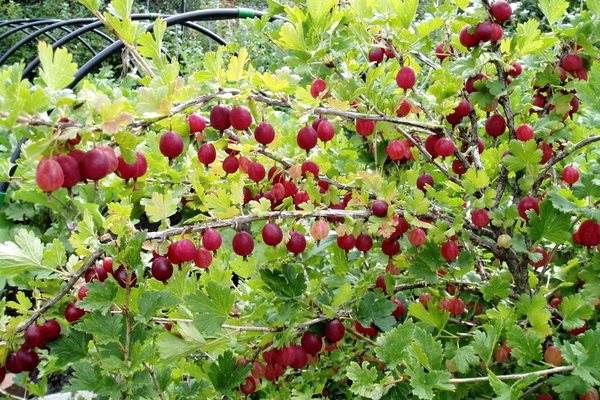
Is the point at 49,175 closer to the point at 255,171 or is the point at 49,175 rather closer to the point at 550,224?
the point at 255,171

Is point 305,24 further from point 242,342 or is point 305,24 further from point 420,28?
point 242,342

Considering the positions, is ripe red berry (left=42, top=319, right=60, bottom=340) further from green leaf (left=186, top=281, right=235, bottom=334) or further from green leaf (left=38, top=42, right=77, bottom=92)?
green leaf (left=38, top=42, right=77, bottom=92)

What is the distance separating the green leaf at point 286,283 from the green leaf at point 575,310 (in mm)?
477

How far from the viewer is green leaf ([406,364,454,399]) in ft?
2.66

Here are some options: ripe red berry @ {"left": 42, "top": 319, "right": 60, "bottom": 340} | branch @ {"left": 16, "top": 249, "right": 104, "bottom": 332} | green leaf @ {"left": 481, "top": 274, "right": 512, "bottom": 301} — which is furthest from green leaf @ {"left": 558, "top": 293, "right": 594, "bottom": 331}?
ripe red berry @ {"left": 42, "top": 319, "right": 60, "bottom": 340}

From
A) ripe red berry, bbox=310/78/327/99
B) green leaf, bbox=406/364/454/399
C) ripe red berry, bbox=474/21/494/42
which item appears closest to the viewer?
green leaf, bbox=406/364/454/399

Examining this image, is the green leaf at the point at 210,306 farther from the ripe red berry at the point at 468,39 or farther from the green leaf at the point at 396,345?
the ripe red berry at the point at 468,39

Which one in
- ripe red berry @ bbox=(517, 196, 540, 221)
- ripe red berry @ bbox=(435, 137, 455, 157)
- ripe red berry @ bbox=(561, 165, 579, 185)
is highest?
ripe red berry @ bbox=(435, 137, 455, 157)

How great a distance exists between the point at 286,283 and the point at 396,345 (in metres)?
0.24

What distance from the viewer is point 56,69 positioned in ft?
2.47

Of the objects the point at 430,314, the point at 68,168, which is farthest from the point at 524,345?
the point at 68,168

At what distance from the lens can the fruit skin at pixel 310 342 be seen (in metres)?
1.05

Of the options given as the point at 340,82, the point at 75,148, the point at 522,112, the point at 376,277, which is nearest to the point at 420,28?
the point at 340,82

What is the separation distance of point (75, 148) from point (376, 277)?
720mm
